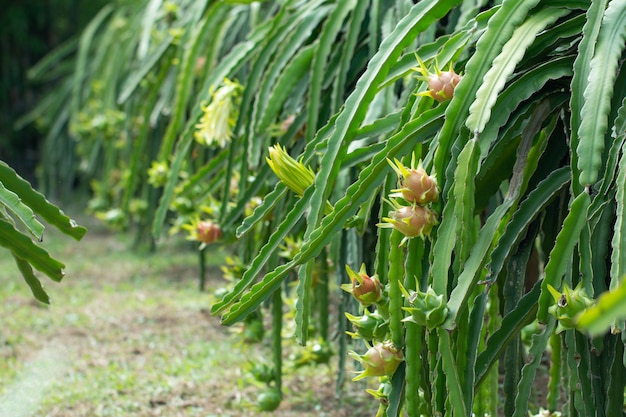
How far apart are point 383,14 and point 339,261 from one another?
21.7 inches

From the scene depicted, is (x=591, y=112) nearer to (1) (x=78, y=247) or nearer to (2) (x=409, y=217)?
(2) (x=409, y=217)

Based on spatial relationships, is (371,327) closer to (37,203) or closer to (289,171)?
(289,171)

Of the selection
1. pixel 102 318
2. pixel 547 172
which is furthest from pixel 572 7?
pixel 102 318

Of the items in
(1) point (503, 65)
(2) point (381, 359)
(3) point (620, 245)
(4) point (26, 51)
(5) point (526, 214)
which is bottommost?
(2) point (381, 359)

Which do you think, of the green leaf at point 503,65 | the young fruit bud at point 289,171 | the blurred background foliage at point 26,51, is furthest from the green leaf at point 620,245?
the blurred background foliage at point 26,51

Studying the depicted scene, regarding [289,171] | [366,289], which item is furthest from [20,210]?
[366,289]

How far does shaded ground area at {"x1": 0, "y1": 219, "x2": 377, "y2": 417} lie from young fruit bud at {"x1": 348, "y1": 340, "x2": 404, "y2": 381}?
88 centimetres

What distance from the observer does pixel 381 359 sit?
38.1 inches

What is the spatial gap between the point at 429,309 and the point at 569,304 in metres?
0.15

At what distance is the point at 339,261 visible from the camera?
156cm

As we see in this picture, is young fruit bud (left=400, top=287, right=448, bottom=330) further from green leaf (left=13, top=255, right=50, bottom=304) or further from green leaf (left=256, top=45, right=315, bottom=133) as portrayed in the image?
green leaf (left=256, top=45, right=315, bottom=133)

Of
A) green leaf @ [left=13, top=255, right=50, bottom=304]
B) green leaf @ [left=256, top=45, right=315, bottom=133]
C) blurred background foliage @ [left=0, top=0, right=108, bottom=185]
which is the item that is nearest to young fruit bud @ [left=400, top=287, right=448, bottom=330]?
green leaf @ [left=13, top=255, right=50, bottom=304]

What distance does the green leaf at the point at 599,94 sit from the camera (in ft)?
2.81

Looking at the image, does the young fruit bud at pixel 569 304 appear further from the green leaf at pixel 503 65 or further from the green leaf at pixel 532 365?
the green leaf at pixel 503 65
